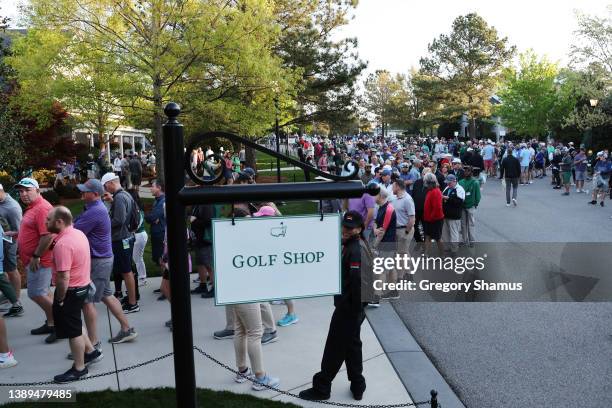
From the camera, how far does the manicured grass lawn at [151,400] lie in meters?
5.08

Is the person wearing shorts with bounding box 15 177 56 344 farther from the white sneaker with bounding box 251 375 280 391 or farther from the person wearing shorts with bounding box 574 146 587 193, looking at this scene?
the person wearing shorts with bounding box 574 146 587 193

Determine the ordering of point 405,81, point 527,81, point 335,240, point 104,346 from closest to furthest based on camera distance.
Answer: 1. point 335,240
2. point 104,346
3. point 527,81
4. point 405,81

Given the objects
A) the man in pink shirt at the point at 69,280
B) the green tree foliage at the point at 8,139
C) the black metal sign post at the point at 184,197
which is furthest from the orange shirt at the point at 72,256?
the green tree foliage at the point at 8,139

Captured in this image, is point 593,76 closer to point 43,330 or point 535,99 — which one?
point 535,99

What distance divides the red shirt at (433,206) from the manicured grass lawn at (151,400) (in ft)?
17.7

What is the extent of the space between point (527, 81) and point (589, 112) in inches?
568

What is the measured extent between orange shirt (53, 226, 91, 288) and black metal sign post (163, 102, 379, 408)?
3541 mm

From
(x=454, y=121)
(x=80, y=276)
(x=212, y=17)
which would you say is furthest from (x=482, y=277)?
(x=454, y=121)

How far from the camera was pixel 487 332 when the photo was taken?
7.08 m

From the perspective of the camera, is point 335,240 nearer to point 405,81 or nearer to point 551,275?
point 551,275

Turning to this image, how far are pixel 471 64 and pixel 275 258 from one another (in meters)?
57.3

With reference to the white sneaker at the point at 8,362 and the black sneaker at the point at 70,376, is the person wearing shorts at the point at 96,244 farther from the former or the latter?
the white sneaker at the point at 8,362

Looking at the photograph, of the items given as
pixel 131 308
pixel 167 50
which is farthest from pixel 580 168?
pixel 131 308

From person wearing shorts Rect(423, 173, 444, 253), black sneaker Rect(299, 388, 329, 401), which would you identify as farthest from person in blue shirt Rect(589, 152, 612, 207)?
black sneaker Rect(299, 388, 329, 401)
